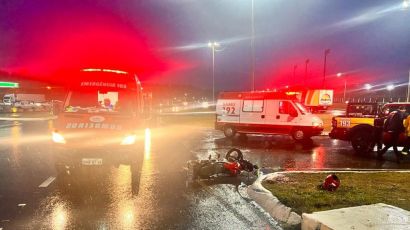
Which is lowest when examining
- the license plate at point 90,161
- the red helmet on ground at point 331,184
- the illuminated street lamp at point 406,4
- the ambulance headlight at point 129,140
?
the red helmet on ground at point 331,184

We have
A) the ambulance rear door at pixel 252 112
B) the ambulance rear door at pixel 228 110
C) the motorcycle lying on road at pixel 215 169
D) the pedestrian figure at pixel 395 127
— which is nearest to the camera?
the motorcycle lying on road at pixel 215 169

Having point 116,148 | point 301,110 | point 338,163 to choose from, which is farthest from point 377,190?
point 301,110

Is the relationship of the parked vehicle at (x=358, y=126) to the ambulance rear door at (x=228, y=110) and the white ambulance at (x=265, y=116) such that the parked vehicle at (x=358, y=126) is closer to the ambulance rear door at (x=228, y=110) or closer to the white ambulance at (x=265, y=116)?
the white ambulance at (x=265, y=116)

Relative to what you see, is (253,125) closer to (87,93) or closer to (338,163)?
(338,163)

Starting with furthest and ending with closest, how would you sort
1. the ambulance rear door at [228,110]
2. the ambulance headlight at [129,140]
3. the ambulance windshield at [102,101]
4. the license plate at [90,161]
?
the ambulance rear door at [228,110], the ambulance windshield at [102,101], the ambulance headlight at [129,140], the license plate at [90,161]

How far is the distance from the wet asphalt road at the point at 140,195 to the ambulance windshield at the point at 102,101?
4.03 ft

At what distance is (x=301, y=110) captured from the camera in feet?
50.4

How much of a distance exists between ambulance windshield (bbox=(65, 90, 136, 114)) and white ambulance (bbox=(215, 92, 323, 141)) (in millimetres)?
8505

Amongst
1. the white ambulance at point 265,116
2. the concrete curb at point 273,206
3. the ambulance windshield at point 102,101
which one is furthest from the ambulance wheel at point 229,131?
the concrete curb at point 273,206

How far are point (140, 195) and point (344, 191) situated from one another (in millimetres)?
4065

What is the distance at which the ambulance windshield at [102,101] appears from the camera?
8.71 m

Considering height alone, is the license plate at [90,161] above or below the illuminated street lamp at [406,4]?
below

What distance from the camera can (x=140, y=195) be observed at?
691 centimetres

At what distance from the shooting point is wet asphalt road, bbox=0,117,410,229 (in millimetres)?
5398
